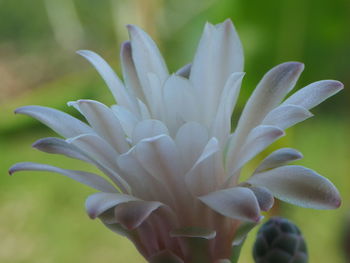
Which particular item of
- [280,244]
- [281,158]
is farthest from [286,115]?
[280,244]

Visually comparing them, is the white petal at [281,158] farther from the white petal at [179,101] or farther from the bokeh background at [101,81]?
the bokeh background at [101,81]

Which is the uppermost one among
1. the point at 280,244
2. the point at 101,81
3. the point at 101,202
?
the point at 101,202

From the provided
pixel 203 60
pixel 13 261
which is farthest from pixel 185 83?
pixel 13 261

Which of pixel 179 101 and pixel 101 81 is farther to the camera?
pixel 101 81

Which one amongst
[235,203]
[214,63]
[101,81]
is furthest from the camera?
[101,81]

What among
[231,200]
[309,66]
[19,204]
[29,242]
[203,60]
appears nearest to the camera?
[231,200]

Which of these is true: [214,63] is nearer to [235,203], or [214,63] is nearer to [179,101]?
[179,101]

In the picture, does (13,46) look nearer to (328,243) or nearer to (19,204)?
(19,204)

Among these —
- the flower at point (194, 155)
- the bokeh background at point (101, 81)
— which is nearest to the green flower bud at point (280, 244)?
the flower at point (194, 155)
